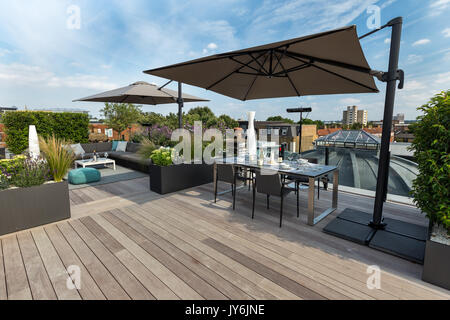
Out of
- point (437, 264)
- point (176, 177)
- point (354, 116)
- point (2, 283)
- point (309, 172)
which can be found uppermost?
point (354, 116)

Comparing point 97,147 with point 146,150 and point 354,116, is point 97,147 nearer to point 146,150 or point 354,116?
point 146,150

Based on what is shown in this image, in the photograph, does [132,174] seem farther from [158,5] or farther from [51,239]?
[158,5]

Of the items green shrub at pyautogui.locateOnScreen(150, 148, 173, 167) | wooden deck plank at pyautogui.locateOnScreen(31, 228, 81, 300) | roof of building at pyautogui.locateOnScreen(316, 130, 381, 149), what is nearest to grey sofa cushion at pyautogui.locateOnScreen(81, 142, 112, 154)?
green shrub at pyautogui.locateOnScreen(150, 148, 173, 167)

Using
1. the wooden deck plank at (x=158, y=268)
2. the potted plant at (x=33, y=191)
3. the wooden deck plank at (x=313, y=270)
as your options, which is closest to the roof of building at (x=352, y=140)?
the wooden deck plank at (x=313, y=270)

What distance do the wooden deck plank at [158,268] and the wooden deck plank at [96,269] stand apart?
1.01 feet

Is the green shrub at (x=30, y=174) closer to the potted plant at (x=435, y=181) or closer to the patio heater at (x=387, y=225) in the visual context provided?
the patio heater at (x=387, y=225)

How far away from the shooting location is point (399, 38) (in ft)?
7.62

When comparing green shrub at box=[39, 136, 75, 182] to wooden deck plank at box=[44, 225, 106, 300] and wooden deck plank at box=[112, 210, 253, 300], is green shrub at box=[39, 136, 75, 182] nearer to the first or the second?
wooden deck plank at box=[44, 225, 106, 300]

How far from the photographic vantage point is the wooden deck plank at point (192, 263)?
68.6 inches

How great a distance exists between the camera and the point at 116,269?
2021 millimetres

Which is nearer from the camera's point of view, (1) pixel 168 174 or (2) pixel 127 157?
(1) pixel 168 174

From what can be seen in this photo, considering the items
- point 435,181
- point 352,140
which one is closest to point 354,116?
point 352,140

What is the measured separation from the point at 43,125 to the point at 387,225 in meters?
11.1
